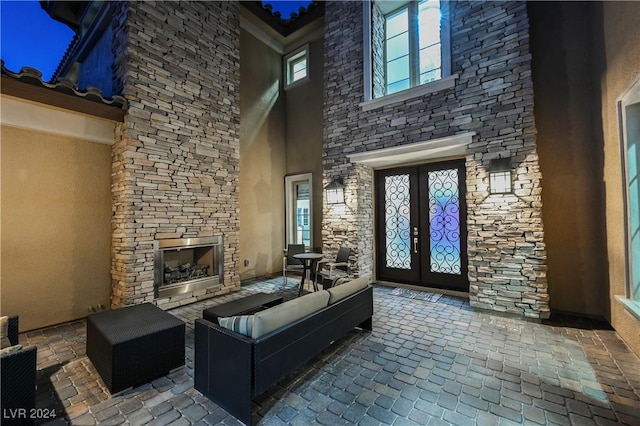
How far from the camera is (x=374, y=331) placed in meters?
3.68

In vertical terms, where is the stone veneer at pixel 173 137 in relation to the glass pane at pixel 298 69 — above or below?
below

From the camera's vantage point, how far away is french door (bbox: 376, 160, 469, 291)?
17.2ft

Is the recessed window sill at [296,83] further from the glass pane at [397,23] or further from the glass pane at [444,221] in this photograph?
the glass pane at [444,221]

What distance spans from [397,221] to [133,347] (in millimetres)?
5033

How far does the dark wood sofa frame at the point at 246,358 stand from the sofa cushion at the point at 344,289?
0.85 ft

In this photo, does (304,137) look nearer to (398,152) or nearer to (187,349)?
(398,152)

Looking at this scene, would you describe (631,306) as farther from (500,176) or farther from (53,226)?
(53,226)

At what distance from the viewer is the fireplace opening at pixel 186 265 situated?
4.62 m

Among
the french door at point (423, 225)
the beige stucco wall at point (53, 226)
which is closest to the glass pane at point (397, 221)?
the french door at point (423, 225)

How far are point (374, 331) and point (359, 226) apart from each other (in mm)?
2546

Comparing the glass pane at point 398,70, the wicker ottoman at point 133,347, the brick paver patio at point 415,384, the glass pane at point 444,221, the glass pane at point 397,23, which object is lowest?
the brick paver patio at point 415,384

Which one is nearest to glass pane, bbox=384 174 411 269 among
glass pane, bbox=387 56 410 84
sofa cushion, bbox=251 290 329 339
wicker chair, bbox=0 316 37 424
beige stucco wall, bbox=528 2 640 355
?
glass pane, bbox=387 56 410 84

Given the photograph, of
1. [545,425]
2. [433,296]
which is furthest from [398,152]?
[545,425]

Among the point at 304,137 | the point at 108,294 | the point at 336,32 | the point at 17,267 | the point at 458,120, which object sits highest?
the point at 336,32
